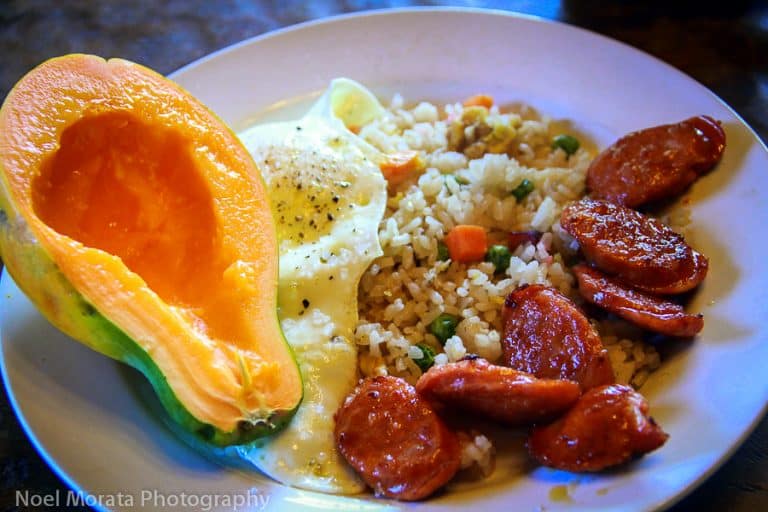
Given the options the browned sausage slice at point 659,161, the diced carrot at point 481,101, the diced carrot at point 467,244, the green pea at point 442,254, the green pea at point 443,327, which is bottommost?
the green pea at point 443,327

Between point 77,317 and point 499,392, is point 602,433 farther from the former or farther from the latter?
point 77,317

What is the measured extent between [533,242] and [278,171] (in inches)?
42.5

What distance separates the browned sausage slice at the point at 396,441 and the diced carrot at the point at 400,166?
110 centimetres

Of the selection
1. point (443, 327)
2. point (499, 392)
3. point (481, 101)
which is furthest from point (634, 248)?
point (481, 101)

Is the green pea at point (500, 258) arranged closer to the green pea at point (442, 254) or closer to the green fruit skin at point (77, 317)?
the green pea at point (442, 254)

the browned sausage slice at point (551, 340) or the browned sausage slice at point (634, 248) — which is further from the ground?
the browned sausage slice at point (634, 248)

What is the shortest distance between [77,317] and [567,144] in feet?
7.13

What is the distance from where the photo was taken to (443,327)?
2385 mm

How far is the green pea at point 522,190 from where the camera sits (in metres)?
2.79

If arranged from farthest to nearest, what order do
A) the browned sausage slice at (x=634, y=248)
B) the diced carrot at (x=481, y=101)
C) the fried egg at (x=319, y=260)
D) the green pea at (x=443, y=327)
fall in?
the diced carrot at (x=481, y=101) < the green pea at (x=443, y=327) < the browned sausage slice at (x=634, y=248) < the fried egg at (x=319, y=260)

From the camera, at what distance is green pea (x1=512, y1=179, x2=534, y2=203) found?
2.79m

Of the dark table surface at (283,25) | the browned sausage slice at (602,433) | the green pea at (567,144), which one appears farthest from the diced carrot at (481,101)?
the browned sausage slice at (602,433)

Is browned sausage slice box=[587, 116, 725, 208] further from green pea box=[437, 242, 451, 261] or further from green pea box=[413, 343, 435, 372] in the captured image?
green pea box=[413, 343, 435, 372]

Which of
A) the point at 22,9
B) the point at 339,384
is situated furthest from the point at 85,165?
the point at 22,9
